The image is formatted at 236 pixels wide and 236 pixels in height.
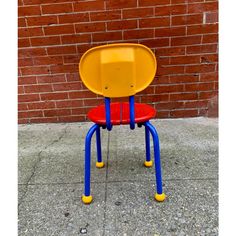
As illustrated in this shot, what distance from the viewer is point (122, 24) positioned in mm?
2666

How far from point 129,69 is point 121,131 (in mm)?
1474

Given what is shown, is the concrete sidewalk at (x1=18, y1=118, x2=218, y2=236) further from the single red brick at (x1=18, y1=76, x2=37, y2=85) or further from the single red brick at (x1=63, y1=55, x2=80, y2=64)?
the single red brick at (x1=63, y1=55, x2=80, y2=64)

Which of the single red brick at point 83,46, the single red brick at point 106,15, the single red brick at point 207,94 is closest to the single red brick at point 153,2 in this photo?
the single red brick at point 106,15

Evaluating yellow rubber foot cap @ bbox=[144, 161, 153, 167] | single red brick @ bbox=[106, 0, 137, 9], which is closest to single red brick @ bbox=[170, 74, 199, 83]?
single red brick @ bbox=[106, 0, 137, 9]

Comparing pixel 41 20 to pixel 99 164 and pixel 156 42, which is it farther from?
pixel 99 164

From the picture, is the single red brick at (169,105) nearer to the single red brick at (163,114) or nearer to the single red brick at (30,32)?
the single red brick at (163,114)

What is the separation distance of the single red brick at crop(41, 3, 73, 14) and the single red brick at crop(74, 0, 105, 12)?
0.08 m

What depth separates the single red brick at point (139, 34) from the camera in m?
2.69

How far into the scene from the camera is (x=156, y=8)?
8.59 feet

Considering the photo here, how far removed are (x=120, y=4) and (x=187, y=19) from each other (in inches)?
29.4

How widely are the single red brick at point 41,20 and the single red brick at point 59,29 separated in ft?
0.17

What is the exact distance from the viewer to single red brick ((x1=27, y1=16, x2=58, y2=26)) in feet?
8.82

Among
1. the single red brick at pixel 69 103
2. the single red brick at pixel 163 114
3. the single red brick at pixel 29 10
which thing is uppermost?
the single red brick at pixel 29 10

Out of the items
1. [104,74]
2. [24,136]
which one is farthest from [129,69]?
[24,136]
